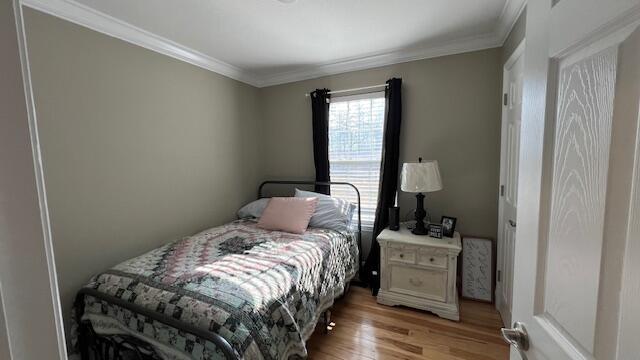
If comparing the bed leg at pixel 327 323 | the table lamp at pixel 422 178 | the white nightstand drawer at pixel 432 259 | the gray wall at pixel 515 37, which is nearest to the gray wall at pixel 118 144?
the bed leg at pixel 327 323

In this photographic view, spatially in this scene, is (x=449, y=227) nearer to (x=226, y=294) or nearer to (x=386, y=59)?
(x=386, y=59)

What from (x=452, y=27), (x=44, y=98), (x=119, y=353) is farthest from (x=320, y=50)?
(x=119, y=353)

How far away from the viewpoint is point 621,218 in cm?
44

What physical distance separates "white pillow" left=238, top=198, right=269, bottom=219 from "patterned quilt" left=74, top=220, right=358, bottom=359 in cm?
80

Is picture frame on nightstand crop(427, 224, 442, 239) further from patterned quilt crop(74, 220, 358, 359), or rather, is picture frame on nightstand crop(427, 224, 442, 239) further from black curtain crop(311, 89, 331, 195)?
black curtain crop(311, 89, 331, 195)

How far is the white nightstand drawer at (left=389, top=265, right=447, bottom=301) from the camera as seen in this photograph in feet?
7.32

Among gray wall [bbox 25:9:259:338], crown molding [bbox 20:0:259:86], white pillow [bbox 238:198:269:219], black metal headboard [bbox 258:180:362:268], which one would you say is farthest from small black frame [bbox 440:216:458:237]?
crown molding [bbox 20:0:259:86]

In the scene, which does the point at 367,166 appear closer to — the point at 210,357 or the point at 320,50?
Answer: the point at 320,50

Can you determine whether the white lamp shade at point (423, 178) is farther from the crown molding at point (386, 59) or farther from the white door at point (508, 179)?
the crown molding at point (386, 59)

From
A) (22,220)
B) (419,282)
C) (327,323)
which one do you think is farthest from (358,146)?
(22,220)

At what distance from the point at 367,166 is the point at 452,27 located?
148 cm

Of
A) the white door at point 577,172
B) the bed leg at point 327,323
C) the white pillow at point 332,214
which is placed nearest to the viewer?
the white door at point 577,172

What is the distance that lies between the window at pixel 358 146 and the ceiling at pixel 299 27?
0.42 metres

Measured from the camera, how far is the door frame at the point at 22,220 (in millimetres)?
314
